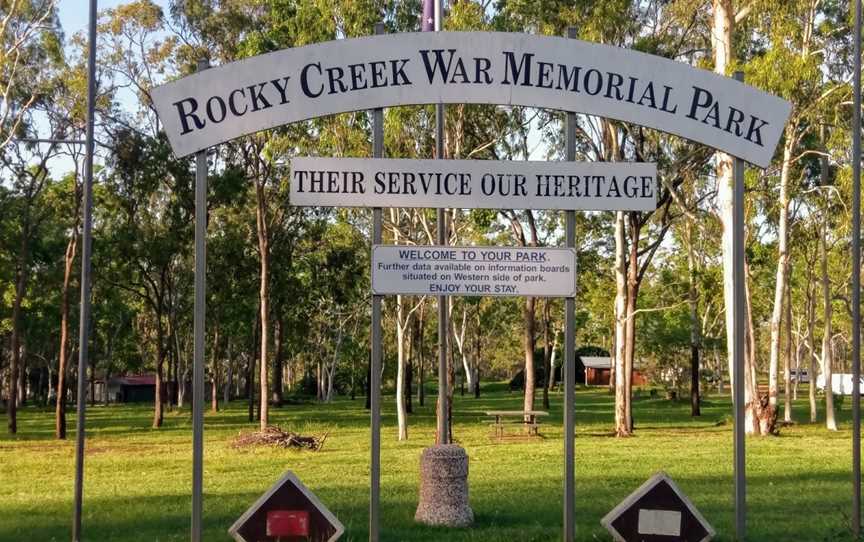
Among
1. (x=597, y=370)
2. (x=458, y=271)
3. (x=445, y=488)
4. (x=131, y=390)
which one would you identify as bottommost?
(x=131, y=390)

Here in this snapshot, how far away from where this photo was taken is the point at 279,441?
26.5 meters

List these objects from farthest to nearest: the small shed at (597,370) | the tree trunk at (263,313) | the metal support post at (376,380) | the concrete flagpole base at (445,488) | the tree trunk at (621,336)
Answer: the small shed at (597,370) → the tree trunk at (263,313) → the tree trunk at (621,336) → the concrete flagpole base at (445,488) → the metal support post at (376,380)

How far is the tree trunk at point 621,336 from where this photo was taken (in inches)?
1270

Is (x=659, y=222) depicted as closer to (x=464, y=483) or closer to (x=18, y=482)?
(x=18, y=482)

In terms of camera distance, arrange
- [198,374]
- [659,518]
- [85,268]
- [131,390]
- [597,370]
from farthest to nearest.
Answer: [597,370] < [131,390] < [85,268] < [198,374] < [659,518]

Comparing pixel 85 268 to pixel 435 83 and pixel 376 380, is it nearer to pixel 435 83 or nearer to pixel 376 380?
pixel 376 380

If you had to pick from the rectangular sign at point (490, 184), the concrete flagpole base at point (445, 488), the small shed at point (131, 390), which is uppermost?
the rectangular sign at point (490, 184)

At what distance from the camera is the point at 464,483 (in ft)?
38.1

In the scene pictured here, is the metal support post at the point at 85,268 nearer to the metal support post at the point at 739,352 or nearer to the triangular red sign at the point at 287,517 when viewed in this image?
the triangular red sign at the point at 287,517

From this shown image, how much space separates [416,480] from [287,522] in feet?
30.7

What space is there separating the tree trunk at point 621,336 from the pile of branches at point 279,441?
31.5 feet

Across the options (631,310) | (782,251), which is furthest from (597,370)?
(782,251)

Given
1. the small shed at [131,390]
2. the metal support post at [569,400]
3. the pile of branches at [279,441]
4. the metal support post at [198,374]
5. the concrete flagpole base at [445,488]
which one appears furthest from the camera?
the small shed at [131,390]

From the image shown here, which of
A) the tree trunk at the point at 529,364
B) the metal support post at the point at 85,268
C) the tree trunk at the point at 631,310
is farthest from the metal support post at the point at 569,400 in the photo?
the tree trunk at the point at 529,364
